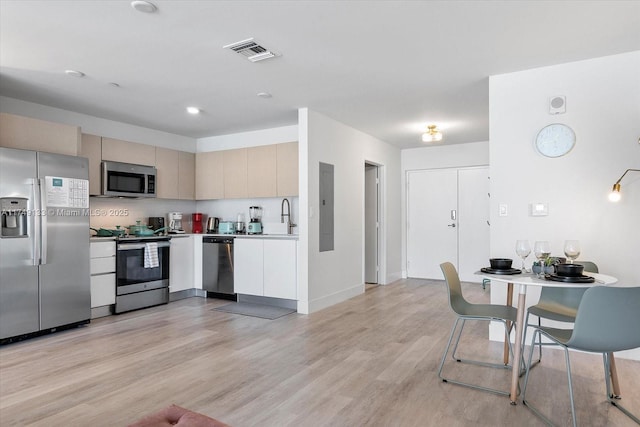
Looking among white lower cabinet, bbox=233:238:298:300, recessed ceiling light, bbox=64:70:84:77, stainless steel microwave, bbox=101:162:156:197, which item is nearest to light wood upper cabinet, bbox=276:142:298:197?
white lower cabinet, bbox=233:238:298:300

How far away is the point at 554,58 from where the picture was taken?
3314 mm

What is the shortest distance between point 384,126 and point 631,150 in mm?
3000

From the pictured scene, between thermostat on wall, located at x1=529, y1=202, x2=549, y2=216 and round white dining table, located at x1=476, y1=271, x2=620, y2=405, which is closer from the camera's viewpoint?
round white dining table, located at x1=476, y1=271, x2=620, y2=405

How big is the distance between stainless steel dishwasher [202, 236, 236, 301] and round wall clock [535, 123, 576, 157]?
12.8 ft

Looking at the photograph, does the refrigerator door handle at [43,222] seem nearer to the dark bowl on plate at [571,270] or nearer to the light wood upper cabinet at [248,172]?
the light wood upper cabinet at [248,172]

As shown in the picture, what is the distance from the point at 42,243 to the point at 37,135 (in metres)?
1.12

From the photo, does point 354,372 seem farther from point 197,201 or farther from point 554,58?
point 197,201

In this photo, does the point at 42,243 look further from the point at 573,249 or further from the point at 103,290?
the point at 573,249

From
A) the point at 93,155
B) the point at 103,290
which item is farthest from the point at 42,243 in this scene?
the point at 93,155

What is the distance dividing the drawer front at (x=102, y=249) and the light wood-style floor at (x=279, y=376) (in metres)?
0.78

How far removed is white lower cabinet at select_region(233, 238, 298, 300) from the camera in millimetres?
4895

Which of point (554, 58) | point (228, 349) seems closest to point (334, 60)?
point (554, 58)

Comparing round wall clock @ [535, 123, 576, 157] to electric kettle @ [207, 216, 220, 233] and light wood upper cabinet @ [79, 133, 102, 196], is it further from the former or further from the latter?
light wood upper cabinet @ [79, 133, 102, 196]

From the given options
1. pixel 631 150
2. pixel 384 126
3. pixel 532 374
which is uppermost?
pixel 384 126
